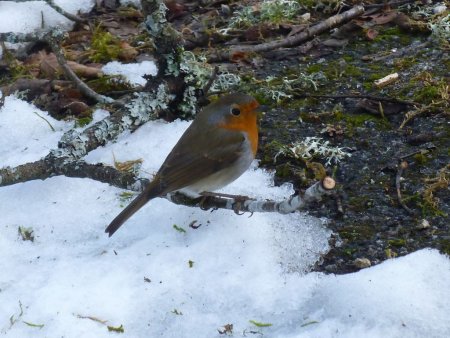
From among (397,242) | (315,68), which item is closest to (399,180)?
(397,242)

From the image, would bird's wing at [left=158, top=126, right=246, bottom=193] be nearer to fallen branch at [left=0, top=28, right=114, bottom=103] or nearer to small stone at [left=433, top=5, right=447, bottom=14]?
fallen branch at [left=0, top=28, right=114, bottom=103]

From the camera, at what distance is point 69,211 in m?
3.95

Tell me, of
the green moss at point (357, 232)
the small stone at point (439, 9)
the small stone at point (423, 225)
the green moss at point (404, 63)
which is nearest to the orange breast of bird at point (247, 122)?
the green moss at point (357, 232)

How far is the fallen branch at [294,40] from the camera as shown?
5.13 meters

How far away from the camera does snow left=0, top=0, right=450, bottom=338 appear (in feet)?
9.76

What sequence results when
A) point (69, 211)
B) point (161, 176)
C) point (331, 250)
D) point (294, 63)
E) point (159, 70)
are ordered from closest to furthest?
point (331, 250) → point (161, 176) → point (69, 211) → point (159, 70) → point (294, 63)

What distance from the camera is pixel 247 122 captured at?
151 inches

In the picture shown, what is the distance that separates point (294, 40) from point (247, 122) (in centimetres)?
152

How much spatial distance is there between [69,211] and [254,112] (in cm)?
113

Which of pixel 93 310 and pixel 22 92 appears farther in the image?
pixel 22 92

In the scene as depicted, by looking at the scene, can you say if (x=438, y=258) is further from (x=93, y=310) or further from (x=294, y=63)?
(x=294, y=63)

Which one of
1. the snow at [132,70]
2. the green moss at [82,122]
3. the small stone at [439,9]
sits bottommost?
the green moss at [82,122]

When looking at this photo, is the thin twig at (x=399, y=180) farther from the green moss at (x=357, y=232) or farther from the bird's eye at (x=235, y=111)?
the bird's eye at (x=235, y=111)

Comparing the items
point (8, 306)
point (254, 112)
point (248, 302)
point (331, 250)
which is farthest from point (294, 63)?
point (8, 306)
